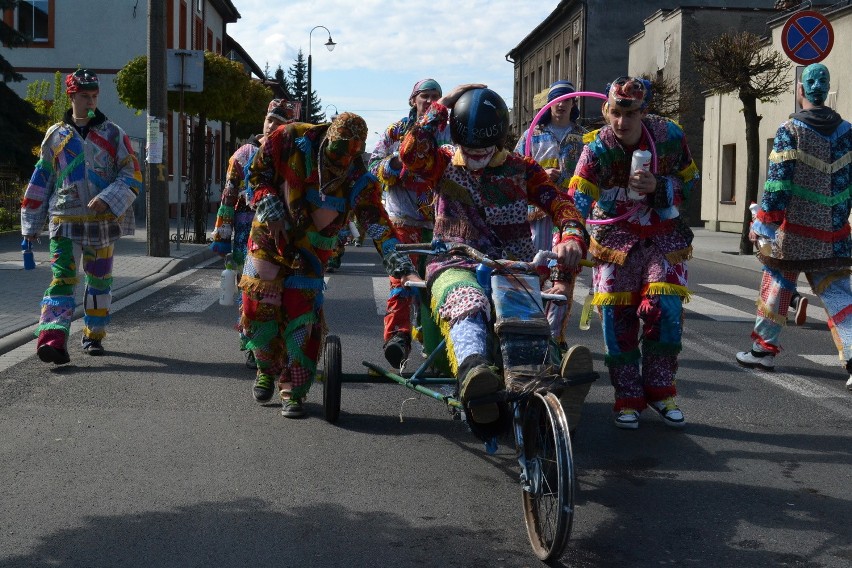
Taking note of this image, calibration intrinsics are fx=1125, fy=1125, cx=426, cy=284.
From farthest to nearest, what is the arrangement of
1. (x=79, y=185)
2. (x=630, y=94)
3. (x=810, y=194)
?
(x=79, y=185), (x=810, y=194), (x=630, y=94)

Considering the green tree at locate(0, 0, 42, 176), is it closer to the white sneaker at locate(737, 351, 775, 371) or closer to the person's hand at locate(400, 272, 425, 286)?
the white sneaker at locate(737, 351, 775, 371)

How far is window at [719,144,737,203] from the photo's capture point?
32125 mm

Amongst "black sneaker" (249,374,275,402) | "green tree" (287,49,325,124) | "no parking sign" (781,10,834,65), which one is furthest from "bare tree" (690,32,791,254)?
"green tree" (287,49,325,124)

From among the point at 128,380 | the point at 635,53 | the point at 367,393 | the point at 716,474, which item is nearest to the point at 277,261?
the point at 367,393

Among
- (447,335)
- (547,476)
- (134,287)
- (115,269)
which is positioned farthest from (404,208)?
(115,269)

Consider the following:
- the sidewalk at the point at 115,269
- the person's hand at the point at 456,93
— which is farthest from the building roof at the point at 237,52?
the person's hand at the point at 456,93

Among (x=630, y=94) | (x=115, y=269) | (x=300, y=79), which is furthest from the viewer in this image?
(x=300, y=79)

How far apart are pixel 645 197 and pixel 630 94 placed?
0.57 metres

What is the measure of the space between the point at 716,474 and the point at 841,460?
2.45ft

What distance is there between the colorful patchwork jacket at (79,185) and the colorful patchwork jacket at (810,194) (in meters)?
4.60

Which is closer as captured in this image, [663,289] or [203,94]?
[663,289]

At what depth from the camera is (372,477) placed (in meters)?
5.08

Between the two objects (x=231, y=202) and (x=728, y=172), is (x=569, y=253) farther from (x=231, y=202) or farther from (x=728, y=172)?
(x=728, y=172)

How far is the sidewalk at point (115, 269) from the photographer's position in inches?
378
